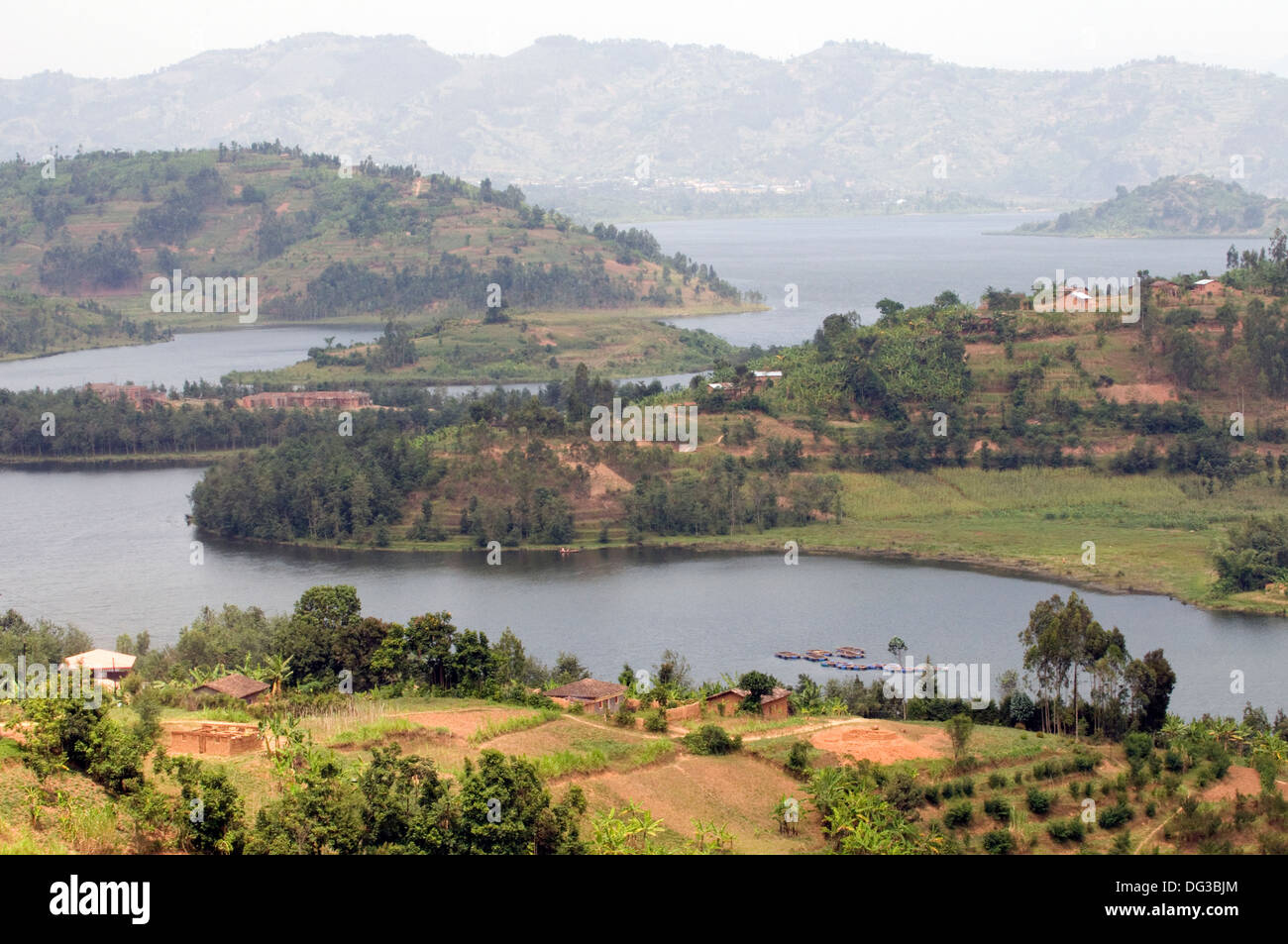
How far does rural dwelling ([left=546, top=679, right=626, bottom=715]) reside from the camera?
23703 millimetres

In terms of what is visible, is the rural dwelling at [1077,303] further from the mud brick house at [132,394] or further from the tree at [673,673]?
the mud brick house at [132,394]

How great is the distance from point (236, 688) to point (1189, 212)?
492ft

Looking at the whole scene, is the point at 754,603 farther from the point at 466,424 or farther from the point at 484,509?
the point at 466,424

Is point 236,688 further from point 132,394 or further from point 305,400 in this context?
point 132,394

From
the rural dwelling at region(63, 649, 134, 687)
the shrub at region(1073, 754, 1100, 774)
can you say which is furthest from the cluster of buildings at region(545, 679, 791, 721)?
the rural dwelling at region(63, 649, 134, 687)

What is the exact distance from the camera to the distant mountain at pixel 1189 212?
152875mm

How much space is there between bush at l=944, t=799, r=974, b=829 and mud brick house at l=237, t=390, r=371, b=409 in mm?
48233

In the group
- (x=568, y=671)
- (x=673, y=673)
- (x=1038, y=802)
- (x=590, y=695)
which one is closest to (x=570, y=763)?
(x=590, y=695)

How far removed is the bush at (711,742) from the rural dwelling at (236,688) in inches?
263

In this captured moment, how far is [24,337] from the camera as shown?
90.1 metres

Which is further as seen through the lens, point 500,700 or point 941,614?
point 941,614

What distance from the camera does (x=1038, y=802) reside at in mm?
19297
